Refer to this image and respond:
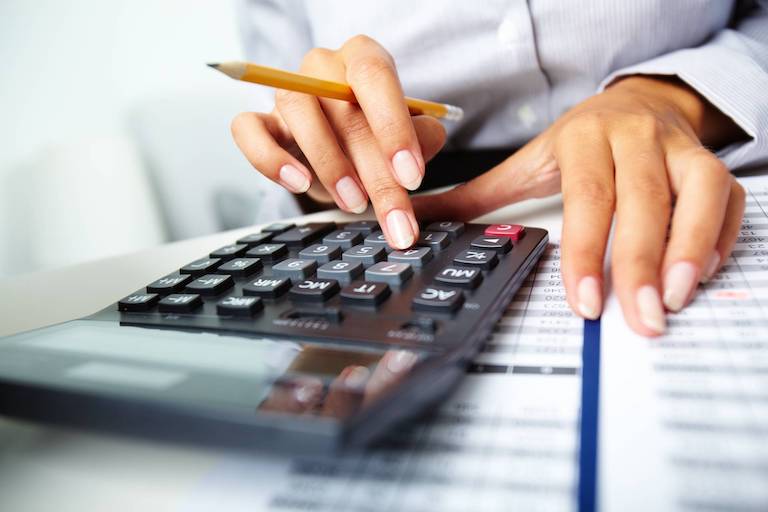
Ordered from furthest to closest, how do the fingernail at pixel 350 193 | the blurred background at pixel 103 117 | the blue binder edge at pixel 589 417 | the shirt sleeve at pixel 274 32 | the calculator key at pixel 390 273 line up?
the blurred background at pixel 103 117 → the shirt sleeve at pixel 274 32 → the fingernail at pixel 350 193 → the calculator key at pixel 390 273 → the blue binder edge at pixel 589 417

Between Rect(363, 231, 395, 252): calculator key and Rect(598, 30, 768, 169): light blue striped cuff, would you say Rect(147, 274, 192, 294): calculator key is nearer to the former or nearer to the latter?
Rect(363, 231, 395, 252): calculator key

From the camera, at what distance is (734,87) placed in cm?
39

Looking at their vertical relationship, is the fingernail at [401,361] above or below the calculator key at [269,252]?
below

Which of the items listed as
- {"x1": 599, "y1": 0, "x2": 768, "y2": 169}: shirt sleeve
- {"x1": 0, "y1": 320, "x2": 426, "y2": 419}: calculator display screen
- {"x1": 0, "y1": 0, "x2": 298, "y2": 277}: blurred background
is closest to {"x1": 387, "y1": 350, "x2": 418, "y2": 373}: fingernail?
{"x1": 0, "y1": 320, "x2": 426, "y2": 419}: calculator display screen

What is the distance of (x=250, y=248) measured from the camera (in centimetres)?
32

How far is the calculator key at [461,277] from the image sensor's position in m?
0.22

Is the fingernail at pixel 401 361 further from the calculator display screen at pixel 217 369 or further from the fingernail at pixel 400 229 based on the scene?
the fingernail at pixel 400 229

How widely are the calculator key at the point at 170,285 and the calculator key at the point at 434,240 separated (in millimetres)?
117

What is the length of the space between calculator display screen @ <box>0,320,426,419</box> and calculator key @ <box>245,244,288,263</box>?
81 millimetres

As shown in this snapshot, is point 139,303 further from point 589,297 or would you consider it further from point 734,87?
point 734,87

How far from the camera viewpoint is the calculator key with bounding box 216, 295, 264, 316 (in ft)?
0.73

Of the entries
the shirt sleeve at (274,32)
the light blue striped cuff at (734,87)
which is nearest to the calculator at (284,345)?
the light blue striped cuff at (734,87)

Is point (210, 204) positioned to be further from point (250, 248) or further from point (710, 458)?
point (710, 458)

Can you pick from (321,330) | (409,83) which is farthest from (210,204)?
(321,330)
